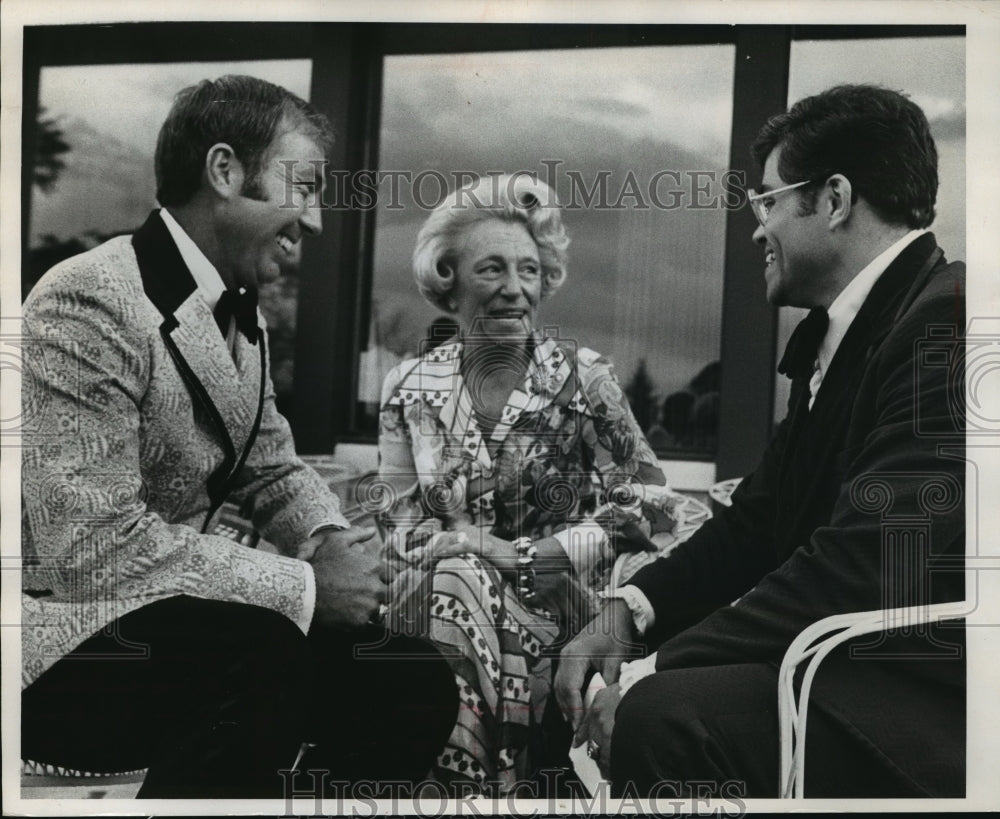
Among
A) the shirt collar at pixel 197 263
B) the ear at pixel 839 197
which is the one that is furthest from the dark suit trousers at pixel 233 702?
the ear at pixel 839 197

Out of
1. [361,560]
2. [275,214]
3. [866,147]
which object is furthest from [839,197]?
[361,560]

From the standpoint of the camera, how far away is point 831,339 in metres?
2.89

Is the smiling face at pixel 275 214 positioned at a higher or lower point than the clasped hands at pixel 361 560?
higher

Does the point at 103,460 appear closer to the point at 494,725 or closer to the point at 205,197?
the point at 205,197

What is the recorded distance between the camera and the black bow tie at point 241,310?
2951 mm

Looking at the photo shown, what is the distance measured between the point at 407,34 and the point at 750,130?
1054 mm

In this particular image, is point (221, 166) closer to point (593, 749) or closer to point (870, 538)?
point (593, 749)

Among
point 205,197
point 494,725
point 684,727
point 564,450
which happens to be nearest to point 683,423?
point 564,450

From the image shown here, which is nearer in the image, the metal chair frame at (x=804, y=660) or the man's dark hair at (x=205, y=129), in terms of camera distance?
the metal chair frame at (x=804, y=660)

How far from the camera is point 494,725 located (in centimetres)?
289

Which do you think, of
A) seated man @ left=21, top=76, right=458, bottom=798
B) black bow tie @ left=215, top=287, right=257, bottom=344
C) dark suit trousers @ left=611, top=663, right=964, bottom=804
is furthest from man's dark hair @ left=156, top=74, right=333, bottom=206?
dark suit trousers @ left=611, top=663, right=964, bottom=804

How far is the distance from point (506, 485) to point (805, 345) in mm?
971

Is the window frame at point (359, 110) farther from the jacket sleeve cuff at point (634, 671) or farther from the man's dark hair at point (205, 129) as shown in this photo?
the jacket sleeve cuff at point (634, 671)

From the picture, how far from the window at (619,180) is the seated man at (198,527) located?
39cm
